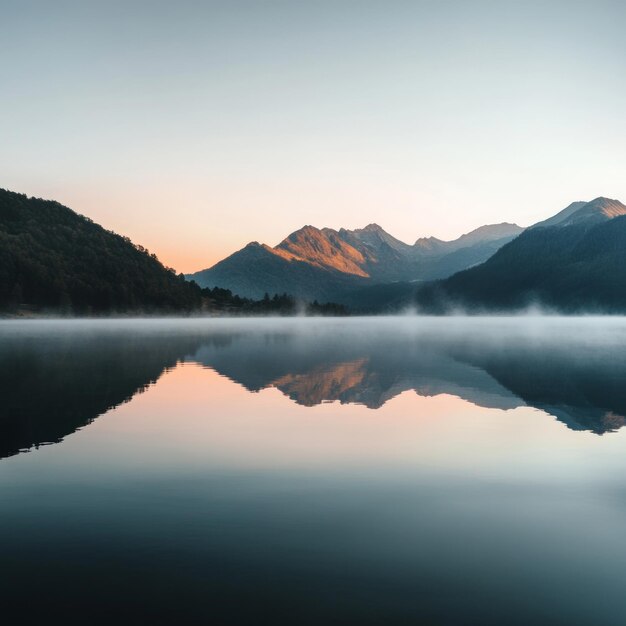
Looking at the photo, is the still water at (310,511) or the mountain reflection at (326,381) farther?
the mountain reflection at (326,381)

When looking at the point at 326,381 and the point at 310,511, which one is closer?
the point at 310,511

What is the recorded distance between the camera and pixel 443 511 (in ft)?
58.9

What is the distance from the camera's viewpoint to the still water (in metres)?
12.3

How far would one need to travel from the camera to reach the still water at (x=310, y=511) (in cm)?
1227

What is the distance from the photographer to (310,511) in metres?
17.7

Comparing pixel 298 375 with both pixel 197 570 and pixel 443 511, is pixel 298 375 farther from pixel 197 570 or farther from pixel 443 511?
pixel 197 570

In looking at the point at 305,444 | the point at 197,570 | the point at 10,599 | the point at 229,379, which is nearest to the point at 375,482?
the point at 305,444

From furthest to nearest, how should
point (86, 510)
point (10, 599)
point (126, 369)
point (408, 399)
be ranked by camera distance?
point (126, 369)
point (408, 399)
point (86, 510)
point (10, 599)

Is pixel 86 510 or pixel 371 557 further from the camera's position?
pixel 86 510

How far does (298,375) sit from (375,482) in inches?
1392

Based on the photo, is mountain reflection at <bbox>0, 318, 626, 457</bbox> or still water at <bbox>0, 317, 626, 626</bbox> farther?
mountain reflection at <bbox>0, 318, 626, 457</bbox>

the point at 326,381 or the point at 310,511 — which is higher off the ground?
the point at 310,511

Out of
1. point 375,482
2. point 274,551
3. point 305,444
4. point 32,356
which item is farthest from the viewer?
point 32,356

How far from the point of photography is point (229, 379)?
5388 centimetres
